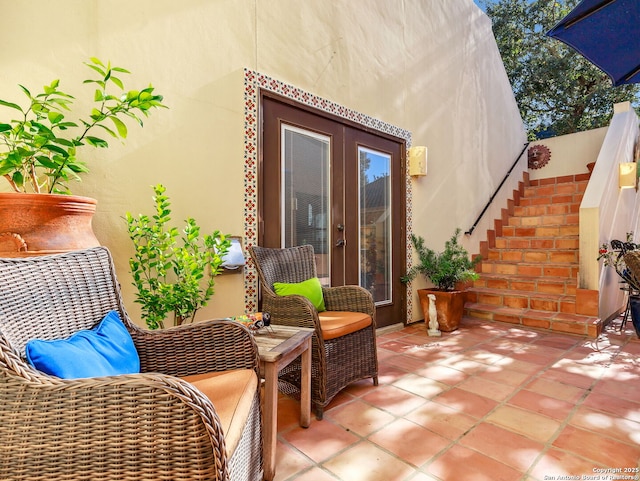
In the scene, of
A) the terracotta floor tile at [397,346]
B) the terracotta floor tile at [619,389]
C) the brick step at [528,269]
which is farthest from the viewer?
the brick step at [528,269]

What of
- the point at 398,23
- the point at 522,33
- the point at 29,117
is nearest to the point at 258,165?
the point at 29,117

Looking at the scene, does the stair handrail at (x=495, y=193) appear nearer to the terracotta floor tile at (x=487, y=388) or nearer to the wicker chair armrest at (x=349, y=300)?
the terracotta floor tile at (x=487, y=388)

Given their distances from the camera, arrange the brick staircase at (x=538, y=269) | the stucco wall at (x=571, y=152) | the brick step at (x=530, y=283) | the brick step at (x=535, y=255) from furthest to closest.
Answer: the stucco wall at (x=571, y=152), the brick step at (x=535, y=255), the brick step at (x=530, y=283), the brick staircase at (x=538, y=269)

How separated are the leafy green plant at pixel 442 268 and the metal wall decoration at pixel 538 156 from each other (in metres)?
3.91

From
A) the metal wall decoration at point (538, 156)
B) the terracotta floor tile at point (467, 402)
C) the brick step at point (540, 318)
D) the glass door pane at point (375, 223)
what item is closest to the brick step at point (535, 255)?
the brick step at point (540, 318)

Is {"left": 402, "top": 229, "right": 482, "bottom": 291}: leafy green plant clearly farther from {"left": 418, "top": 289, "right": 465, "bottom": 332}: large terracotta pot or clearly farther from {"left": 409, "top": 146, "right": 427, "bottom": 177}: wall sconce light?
{"left": 409, "top": 146, "right": 427, "bottom": 177}: wall sconce light

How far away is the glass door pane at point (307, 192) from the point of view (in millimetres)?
2875

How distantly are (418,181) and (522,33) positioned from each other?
6.64 m

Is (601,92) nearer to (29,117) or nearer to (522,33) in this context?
(522,33)

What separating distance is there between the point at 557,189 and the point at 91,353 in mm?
6702

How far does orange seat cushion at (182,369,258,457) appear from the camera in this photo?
95cm

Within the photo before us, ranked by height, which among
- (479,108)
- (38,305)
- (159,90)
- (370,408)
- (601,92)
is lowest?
(370,408)

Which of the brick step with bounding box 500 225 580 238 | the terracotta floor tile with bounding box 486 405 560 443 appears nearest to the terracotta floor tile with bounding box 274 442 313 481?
the terracotta floor tile with bounding box 486 405 560 443

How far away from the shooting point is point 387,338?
3496mm
